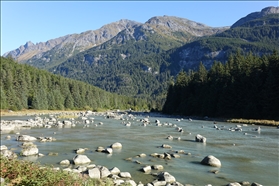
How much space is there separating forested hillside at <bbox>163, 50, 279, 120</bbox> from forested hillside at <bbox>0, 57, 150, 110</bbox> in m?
50.5

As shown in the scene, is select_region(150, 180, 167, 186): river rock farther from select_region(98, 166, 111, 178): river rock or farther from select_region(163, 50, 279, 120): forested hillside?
select_region(163, 50, 279, 120): forested hillside

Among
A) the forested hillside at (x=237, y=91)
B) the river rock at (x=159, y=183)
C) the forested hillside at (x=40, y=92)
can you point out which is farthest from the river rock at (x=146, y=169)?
the forested hillside at (x=40, y=92)

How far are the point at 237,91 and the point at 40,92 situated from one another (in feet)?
234

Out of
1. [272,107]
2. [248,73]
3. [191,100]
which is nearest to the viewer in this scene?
[272,107]

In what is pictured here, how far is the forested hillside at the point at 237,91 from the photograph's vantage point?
6094cm

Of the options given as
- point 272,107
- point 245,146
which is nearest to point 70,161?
point 245,146

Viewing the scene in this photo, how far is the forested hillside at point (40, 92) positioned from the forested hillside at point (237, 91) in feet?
166

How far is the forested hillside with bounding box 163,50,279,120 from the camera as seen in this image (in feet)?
200

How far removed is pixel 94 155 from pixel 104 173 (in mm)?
6899

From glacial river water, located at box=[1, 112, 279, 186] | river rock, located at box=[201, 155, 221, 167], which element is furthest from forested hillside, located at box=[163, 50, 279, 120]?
river rock, located at box=[201, 155, 221, 167]

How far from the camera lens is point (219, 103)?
7250 centimetres

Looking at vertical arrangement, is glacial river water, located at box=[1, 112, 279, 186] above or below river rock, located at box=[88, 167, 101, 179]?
below

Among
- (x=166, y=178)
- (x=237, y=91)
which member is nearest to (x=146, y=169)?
(x=166, y=178)

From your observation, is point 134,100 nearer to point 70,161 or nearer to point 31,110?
point 31,110
